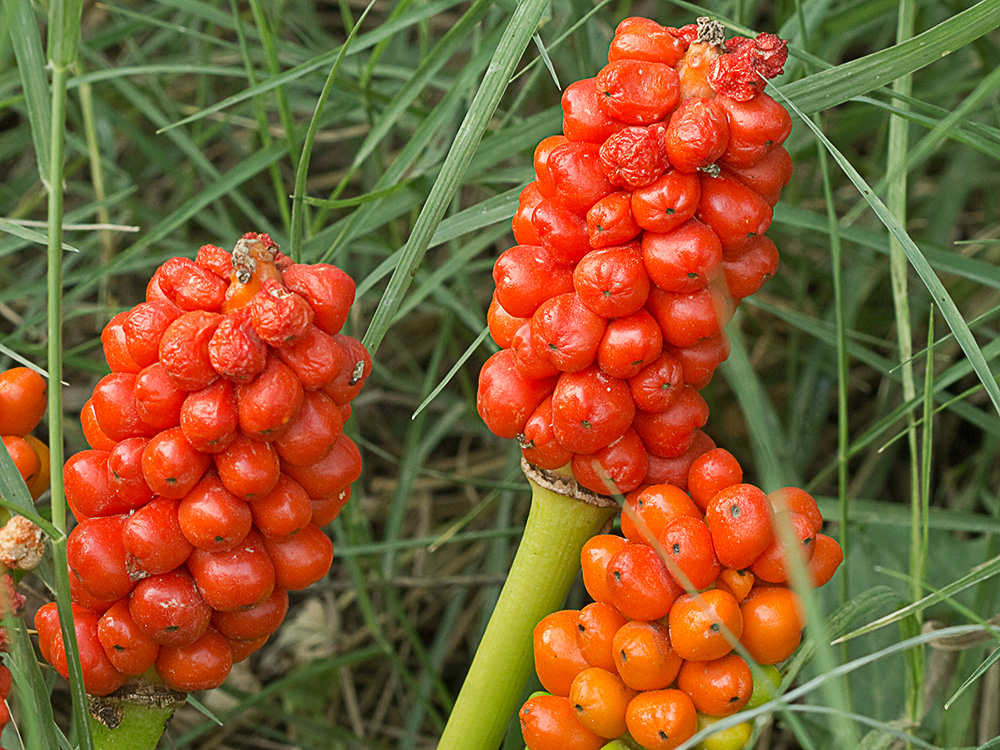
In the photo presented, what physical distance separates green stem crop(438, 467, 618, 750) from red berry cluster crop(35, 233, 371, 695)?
330 millimetres

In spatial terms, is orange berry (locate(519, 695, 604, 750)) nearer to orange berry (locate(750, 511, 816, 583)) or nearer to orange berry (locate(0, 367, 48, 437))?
orange berry (locate(750, 511, 816, 583))

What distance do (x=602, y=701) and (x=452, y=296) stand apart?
4.69ft

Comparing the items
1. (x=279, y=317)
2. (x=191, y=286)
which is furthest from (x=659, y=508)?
(x=191, y=286)

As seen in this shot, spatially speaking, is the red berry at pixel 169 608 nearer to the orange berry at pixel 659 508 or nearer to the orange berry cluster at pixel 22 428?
the orange berry cluster at pixel 22 428

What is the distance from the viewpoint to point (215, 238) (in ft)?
10.5

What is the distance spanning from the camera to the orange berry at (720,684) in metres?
1.42

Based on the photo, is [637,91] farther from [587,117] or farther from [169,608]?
[169,608]

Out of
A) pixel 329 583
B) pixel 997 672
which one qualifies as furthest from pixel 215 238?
pixel 997 672

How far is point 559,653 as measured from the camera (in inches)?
59.9

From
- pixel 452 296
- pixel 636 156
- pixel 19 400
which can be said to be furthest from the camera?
pixel 452 296

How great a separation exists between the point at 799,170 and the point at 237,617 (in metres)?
2.64

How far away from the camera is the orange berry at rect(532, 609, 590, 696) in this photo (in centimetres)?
152

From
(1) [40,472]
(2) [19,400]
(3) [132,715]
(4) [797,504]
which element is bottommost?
(3) [132,715]

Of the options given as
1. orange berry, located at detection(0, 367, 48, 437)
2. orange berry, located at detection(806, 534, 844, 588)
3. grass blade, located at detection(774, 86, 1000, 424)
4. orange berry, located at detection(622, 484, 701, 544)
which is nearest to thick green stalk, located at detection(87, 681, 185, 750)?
orange berry, located at detection(0, 367, 48, 437)
